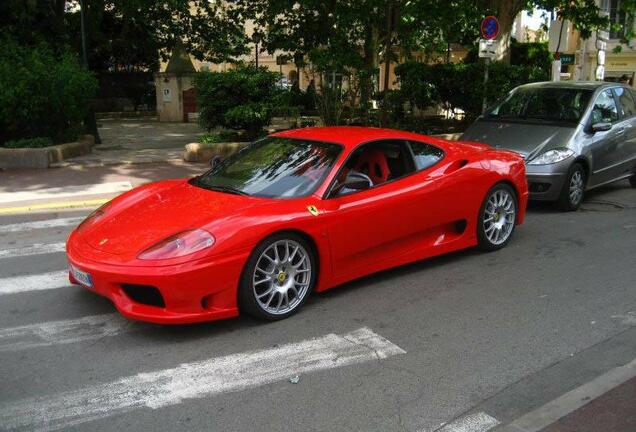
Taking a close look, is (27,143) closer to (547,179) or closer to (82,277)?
(82,277)

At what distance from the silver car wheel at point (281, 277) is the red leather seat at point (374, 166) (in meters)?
1.22

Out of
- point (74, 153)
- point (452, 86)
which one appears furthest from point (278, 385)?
point (452, 86)

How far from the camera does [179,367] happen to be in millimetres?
3920

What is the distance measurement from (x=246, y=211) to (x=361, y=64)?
11.3m

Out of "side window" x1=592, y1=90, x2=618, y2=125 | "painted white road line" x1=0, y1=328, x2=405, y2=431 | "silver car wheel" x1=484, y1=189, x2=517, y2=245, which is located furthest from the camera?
"side window" x1=592, y1=90, x2=618, y2=125

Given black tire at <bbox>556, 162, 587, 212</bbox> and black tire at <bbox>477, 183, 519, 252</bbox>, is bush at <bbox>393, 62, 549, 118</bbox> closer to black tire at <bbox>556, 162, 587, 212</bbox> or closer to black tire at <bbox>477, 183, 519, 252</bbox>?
black tire at <bbox>556, 162, 587, 212</bbox>

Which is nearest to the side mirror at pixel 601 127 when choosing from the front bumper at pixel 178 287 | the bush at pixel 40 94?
the front bumper at pixel 178 287

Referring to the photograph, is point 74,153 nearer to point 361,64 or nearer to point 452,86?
point 361,64

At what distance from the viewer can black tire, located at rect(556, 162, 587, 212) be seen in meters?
8.14

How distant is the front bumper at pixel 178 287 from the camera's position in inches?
161

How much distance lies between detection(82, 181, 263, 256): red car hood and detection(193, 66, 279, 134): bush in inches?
309

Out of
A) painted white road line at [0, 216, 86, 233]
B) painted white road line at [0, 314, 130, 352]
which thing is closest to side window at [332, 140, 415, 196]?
painted white road line at [0, 314, 130, 352]

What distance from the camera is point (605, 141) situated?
28.6 ft

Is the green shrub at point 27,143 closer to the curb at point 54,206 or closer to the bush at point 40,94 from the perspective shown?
the bush at point 40,94
